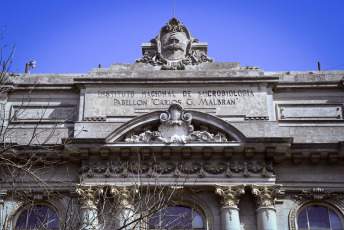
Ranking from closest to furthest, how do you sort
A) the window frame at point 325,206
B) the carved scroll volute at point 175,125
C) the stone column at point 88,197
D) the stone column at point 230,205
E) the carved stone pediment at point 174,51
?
the stone column at point 230,205 < the stone column at point 88,197 < the window frame at point 325,206 < the carved scroll volute at point 175,125 < the carved stone pediment at point 174,51

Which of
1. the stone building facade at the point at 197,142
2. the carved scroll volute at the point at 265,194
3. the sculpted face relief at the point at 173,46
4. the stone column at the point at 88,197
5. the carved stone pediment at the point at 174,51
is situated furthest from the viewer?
the sculpted face relief at the point at 173,46

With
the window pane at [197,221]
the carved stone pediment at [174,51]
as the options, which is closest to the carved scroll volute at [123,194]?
the window pane at [197,221]

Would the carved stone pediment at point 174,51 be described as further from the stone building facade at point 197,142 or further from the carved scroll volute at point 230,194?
the carved scroll volute at point 230,194

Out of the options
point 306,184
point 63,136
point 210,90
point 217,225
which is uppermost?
point 210,90

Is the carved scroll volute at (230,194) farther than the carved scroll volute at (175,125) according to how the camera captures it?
No

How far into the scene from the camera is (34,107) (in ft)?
77.0

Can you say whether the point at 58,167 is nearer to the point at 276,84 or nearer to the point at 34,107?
the point at 34,107

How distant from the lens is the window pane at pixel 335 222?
21.2 m

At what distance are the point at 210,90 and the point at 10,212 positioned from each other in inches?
315

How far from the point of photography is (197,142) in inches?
844

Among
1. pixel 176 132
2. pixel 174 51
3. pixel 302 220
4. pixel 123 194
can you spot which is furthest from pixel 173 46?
pixel 302 220

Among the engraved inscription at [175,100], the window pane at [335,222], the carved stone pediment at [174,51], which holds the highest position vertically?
the carved stone pediment at [174,51]

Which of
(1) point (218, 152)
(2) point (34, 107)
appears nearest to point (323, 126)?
(1) point (218, 152)

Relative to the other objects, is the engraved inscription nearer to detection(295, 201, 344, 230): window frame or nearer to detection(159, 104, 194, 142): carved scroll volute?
detection(159, 104, 194, 142): carved scroll volute
